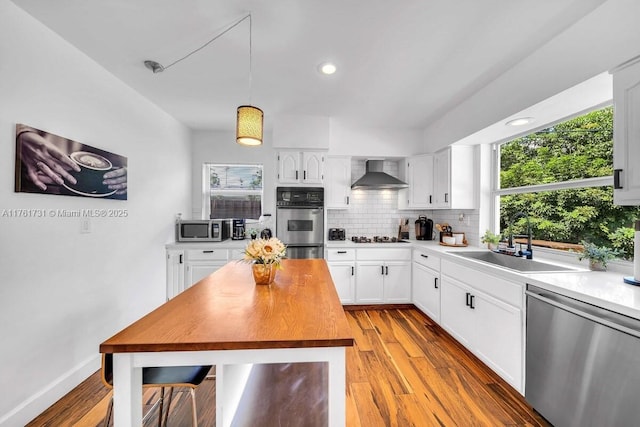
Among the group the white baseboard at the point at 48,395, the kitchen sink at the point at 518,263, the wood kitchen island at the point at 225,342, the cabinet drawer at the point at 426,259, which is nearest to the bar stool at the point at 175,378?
the wood kitchen island at the point at 225,342

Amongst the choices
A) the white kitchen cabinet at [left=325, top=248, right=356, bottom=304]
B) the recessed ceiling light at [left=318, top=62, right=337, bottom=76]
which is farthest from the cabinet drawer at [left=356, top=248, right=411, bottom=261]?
the recessed ceiling light at [left=318, top=62, right=337, bottom=76]

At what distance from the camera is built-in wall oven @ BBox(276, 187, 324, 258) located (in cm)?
362

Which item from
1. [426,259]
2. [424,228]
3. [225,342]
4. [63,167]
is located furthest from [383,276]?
[63,167]

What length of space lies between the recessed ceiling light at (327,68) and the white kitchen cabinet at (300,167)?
4.54 feet

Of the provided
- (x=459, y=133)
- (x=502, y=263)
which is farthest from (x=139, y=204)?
(x=502, y=263)

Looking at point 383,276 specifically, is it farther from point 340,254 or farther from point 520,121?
point 520,121

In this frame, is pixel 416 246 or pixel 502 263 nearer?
pixel 502 263

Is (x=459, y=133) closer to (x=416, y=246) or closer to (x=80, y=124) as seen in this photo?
(x=416, y=246)

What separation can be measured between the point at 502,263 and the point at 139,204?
12.6ft

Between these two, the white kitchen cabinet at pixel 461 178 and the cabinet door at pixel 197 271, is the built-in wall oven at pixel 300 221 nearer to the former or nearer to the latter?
the cabinet door at pixel 197 271

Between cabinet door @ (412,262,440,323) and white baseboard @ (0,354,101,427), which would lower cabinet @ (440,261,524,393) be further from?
white baseboard @ (0,354,101,427)

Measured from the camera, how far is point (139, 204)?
2.87 metres

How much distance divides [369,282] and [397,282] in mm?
384

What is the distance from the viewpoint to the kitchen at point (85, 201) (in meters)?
1.61
